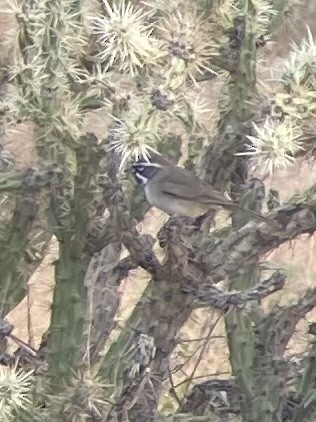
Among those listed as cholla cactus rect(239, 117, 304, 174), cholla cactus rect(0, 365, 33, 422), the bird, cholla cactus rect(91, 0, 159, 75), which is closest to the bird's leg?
the bird

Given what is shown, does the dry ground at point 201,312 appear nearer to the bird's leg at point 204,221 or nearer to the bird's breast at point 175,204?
the bird's leg at point 204,221

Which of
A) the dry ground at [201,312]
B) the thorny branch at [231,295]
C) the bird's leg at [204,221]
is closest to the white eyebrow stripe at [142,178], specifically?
the bird's leg at [204,221]

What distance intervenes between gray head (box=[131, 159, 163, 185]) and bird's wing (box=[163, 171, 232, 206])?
0.04 meters

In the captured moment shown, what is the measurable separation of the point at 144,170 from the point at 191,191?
122mm

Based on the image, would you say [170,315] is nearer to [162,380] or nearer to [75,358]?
[162,380]

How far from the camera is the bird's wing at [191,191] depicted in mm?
2045

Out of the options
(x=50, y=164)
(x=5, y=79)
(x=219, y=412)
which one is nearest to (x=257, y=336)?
(x=219, y=412)

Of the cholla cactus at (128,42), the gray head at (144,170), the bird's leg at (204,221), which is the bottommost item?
the bird's leg at (204,221)

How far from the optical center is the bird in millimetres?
2049

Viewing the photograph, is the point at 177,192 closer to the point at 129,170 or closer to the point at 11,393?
the point at 129,170

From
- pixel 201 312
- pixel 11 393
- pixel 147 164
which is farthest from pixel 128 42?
pixel 201 312

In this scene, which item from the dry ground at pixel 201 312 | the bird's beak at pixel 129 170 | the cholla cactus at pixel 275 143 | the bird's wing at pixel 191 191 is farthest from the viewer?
the dry ground at pixel 201 312

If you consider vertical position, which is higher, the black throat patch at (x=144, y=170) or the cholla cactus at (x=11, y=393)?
the black throat patch at (x=144, y=170)

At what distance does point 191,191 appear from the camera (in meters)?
2.05
